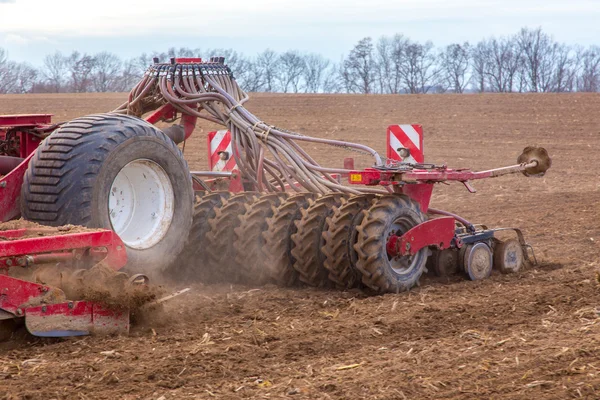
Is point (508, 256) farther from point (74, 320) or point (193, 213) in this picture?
point (74, 320)

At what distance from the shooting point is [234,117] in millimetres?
7566

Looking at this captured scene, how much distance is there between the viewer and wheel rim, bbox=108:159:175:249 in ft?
19.6

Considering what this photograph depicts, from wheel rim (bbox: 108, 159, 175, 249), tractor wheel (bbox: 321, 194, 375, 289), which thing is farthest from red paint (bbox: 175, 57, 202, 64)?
tractor wheel (bbox: 321, 194, 375, 289)

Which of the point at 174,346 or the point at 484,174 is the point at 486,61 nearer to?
the point at 484,174

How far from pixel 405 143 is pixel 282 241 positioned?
2.26 m

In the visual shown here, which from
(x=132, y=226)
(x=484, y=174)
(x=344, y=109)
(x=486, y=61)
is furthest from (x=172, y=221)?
(x=486, y=61)

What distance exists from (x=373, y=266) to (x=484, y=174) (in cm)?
160

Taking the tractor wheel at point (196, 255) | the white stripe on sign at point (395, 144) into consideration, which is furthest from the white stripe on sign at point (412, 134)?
the tractor wheel at point (196, 255)

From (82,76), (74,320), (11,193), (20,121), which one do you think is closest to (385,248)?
(74,320)

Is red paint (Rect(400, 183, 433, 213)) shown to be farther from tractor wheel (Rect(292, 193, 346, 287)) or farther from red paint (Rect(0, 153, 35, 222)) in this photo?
red paint (Rect(0, 153, 35, 222))

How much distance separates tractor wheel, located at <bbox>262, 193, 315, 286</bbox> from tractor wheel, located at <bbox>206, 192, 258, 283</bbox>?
322mm

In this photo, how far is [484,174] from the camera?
7523 mm

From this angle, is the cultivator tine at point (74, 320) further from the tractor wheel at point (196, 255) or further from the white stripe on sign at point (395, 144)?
the white stripe on sign at point (395, 144)

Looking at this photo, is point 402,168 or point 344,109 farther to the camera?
point 344,109
